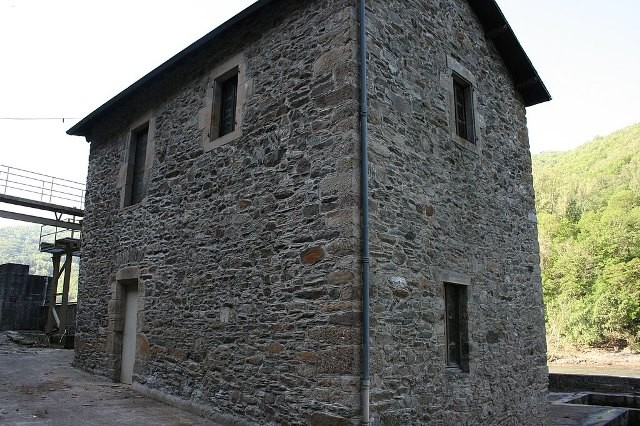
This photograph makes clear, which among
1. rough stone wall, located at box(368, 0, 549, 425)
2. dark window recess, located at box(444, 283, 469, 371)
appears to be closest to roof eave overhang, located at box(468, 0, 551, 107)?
rough stone wall, located at box(368, 0, 549, 425)

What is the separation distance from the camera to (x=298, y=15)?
21.3 ft

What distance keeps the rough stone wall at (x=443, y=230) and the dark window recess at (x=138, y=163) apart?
17.3 feet

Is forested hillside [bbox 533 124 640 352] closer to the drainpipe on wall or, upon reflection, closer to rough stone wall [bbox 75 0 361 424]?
rough stone wall [bbox 75 0 361 424]

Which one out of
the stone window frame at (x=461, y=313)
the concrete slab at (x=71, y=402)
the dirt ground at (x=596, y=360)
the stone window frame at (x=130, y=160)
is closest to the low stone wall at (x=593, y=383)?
the stone window frame at (x=461, y=313)

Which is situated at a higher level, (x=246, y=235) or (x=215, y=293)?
(x=246, y=235)

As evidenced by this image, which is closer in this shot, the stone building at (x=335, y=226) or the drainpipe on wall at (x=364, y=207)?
the drainpipe on wall at (x=364, y=207)

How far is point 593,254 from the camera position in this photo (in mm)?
29406

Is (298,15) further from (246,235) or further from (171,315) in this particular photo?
(171,315)

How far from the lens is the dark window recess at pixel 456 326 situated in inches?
260

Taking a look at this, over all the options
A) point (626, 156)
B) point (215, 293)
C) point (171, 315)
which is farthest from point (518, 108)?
point (626, 156)

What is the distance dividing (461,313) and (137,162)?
21.5 ft

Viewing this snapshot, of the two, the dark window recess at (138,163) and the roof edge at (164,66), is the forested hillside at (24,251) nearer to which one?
the roof edge at (164,66)

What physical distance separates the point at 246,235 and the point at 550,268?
29473 mm

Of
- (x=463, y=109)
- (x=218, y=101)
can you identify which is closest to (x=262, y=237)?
(x=218, y=101)
